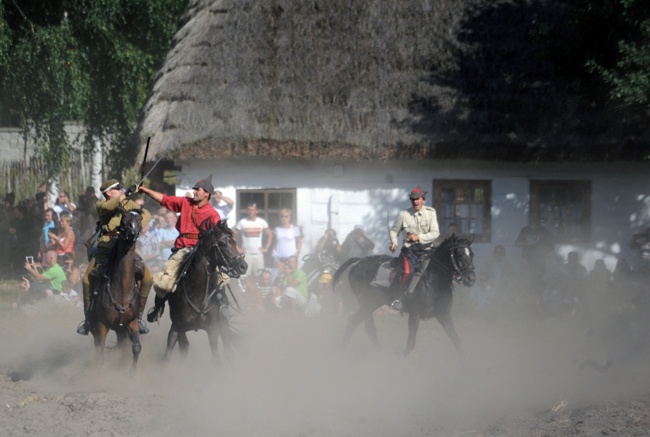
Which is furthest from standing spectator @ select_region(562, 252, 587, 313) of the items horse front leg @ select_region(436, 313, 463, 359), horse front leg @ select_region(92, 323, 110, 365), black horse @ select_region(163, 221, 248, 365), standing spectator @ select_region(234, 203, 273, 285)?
horse front leg @ select_region(92, 323, 110, 365)

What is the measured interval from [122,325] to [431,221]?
4913mm

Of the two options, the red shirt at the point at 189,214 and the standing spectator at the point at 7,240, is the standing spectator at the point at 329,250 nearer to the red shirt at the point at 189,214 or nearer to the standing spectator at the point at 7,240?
the red shirt at the point at 189,214

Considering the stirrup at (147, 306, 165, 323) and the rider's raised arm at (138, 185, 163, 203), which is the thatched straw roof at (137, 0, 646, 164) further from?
the rider's raised arm at (138, 185, 163, 203)

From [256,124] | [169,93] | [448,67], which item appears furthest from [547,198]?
[169,93]

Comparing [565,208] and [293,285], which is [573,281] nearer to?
[565,208]

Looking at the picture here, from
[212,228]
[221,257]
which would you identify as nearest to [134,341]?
[221,257]

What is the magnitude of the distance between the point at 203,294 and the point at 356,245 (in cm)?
702

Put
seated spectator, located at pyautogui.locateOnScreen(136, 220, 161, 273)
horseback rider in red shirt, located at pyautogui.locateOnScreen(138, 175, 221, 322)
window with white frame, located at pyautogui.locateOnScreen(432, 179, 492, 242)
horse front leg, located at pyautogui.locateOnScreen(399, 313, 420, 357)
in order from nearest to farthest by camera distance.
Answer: horseback rider in red shirt, located at pyautogui.locateOnScreen(138, 175, 221, 322) → horse front leg, located at pyautogui.locateOnScreen(399, 313, 420, 357) → seated spectator, located at pyautogui.locateOnScreen(136, 220, 161, 273) → window with white frame, located at pyautogui.locateOnScreen(432, 179, 492, 242)

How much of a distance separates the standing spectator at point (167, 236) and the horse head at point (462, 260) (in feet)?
21.3

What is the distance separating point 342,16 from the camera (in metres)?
21.0

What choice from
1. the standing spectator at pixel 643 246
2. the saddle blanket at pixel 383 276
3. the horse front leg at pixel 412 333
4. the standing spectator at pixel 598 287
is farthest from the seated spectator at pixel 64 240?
the standing spectator at pixel 643 246

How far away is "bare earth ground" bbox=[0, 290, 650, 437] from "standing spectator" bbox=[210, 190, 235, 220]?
256 centimetres

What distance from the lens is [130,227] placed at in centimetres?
1072

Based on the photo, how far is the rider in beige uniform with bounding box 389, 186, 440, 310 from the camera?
1366 cm
